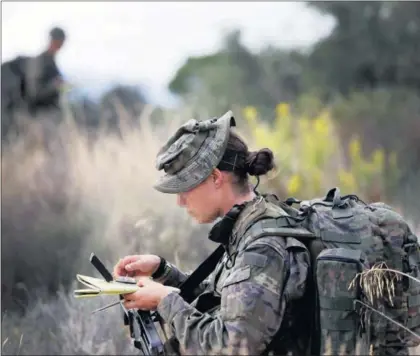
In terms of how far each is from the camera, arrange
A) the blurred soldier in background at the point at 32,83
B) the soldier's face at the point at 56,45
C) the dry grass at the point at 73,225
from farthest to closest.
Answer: the soldier's face at the point at 56,45
the blurred soldier in background at the point at 32,83
the dry grass at the point at 73,225

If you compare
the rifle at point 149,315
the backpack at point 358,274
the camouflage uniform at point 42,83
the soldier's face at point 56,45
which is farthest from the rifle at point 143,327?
the soldier's face at point 56,45

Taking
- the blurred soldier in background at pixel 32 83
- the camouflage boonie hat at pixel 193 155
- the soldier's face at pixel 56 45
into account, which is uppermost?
the soldier's face at pixel 56 45

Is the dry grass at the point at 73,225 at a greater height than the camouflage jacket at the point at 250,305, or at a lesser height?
greater

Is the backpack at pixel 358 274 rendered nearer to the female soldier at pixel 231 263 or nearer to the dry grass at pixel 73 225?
the female soldier at pixel 231 263

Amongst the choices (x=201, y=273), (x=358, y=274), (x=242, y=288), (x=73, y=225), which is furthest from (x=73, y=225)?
(x=358, y=274)

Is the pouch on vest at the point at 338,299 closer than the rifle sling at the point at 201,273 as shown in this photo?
Yes

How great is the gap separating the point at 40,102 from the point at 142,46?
1.23 metres

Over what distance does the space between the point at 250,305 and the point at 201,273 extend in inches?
23.3

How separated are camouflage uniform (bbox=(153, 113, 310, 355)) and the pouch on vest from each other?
0.08 m

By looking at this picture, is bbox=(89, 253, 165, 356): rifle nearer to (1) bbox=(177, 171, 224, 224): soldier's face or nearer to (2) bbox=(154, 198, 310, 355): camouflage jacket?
(2) bbox=(154, 198, 310, 355): camouflage jacket

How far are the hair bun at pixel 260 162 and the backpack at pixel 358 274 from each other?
124 mm

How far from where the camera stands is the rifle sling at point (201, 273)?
3.02m

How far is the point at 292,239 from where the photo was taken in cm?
262

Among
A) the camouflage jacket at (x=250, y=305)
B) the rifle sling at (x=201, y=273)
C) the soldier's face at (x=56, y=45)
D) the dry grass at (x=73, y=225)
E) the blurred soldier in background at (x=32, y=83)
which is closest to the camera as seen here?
the camouflage jacket at (x=250, y=305)
